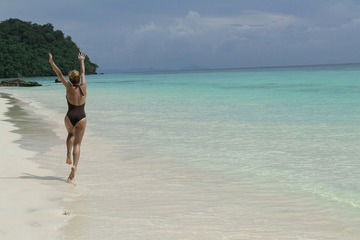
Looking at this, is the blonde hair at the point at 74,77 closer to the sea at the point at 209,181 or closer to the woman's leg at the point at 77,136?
the woman's leg at the point at 77,136

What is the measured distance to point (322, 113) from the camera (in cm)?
2012

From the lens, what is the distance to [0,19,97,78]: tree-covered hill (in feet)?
415

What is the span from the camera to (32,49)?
149500 mm

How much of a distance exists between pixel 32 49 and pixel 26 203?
152 meters

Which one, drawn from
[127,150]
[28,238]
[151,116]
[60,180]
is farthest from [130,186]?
[151,116]

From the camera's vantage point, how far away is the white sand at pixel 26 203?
199 inches

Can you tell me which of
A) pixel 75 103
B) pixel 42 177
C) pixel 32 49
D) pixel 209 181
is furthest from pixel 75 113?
pixel 32 49

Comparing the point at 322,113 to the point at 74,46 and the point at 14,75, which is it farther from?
the point at 74,46

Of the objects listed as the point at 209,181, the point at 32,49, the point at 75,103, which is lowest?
the point at 209,181

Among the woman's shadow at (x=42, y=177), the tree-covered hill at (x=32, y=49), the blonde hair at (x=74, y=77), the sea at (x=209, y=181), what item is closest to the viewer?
the sea at (x=209, y=181)

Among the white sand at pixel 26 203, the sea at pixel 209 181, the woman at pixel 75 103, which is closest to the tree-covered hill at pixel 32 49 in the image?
the sea at pixel 209 181

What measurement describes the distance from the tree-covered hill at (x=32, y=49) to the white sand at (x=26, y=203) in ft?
390

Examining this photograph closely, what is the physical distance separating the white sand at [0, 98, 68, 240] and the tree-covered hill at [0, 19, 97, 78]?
118959 millimetres

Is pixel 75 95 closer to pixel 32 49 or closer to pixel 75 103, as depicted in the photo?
pixel 75 103
